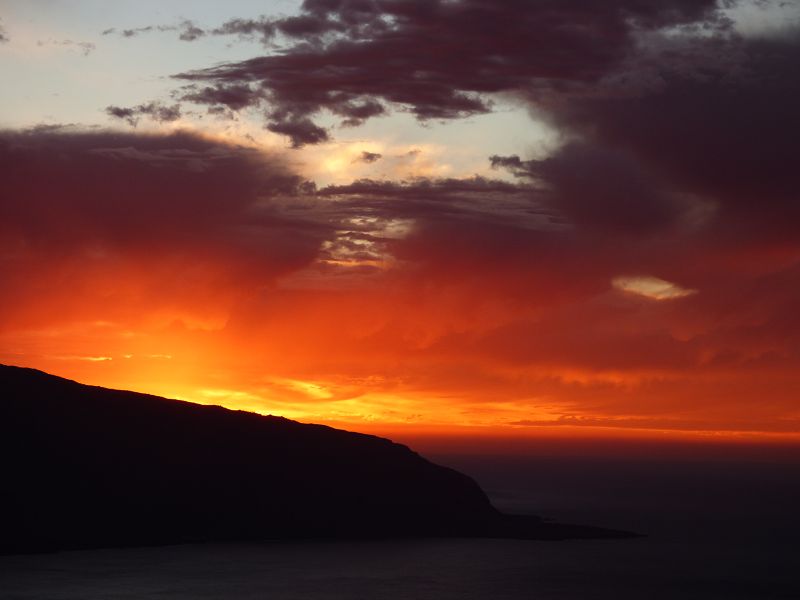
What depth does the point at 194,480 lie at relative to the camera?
126000mm

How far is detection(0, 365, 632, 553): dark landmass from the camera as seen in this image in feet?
381

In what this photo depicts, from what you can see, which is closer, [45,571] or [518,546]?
[45,571]

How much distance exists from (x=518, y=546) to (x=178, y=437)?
44510 millimetres

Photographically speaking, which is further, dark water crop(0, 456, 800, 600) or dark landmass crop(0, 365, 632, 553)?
dark landmass crop(0, 365, 632, 553)

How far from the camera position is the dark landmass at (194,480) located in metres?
116

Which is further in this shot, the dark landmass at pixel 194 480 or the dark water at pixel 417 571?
the dark landmass at pixel 194 480

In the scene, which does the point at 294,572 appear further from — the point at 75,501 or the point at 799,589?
the point at 799,589

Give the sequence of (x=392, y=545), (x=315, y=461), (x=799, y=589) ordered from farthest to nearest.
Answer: (x=315, y=461) < (x=392, y=545) < (x=799, y=589)

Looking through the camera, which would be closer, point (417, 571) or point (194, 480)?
point (417, 571)

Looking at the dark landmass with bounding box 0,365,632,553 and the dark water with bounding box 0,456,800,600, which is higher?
the dark landmass with bounding box 0,365,632,553

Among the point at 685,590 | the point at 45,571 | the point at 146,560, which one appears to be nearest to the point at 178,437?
the point at 146,560

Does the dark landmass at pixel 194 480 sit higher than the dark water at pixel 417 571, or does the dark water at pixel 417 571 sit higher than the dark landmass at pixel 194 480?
the dark landmass at pixel 194 480

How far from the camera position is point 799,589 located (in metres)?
107

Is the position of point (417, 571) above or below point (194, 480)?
below
